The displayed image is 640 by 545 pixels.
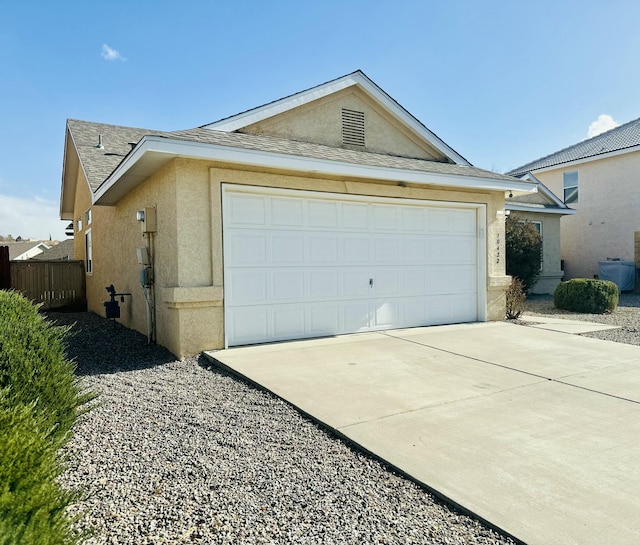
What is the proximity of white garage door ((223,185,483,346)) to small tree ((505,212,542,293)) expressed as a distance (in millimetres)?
6155

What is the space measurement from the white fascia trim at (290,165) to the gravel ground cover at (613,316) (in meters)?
3.57

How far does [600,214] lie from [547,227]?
361 centimetres

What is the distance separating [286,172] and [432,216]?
11.7ft

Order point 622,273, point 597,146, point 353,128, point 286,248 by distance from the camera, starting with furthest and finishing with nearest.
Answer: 1. point 597,146
2. point 622,273
3. point 353,128
4. point 286,248

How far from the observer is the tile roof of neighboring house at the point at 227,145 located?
7.41m

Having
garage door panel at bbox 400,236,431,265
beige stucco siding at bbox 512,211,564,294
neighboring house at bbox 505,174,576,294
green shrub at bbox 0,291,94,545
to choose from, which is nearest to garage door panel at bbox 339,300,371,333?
garage door panel at bbox 400,236,431,265

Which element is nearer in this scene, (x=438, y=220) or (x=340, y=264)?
(x=340, y=264)

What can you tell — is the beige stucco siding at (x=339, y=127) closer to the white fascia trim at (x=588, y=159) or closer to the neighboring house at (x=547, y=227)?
the neighboring house at (x=547, y=227)

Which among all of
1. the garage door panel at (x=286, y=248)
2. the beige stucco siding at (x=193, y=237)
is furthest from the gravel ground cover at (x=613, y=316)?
the garage door panel at (x=286, y=248)

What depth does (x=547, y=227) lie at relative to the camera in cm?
1847

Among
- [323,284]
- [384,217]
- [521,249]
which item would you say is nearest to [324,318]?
[323,284]

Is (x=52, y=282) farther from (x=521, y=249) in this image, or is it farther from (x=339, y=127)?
(x=521, y=249)

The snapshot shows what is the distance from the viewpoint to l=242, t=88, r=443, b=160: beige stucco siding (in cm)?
A: 919

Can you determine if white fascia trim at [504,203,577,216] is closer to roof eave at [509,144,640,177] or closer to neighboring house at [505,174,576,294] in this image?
neighboring house at [505,174,576,294]
